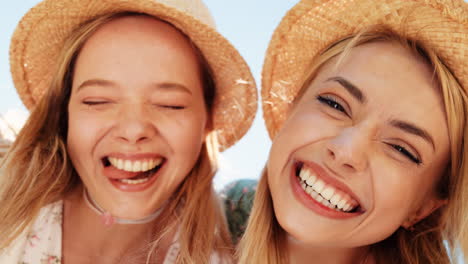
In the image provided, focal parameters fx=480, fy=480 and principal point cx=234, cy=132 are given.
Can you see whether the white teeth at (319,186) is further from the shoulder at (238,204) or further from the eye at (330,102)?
the shoulder at (238,204)

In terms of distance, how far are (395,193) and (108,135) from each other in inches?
53.4

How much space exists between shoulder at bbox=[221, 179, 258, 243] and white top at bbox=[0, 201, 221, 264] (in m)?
0.66

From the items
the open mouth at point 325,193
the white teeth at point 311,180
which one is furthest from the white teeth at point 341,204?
the white teeth at point 311,180

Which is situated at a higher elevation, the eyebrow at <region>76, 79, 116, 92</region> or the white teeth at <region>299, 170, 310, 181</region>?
the eyebrow at <region>76, 79, 116, 92</region>

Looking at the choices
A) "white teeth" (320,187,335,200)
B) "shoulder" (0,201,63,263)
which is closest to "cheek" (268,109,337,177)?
"white teeth" (320,187,335,200)

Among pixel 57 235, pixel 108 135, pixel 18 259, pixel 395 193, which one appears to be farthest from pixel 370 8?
pixel 18 259

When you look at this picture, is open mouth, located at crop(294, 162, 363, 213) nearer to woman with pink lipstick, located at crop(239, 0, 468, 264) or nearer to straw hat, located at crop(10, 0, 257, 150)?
woman with pink lipstick, located at crop(239, 0, 468, 264)

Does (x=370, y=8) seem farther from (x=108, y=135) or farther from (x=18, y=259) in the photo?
(x=18, y=259)

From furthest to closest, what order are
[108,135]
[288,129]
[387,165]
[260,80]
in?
[260,80]
[108,135]
[288,129]
[387,165]

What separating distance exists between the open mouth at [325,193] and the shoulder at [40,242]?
1342mm

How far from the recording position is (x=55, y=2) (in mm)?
2447

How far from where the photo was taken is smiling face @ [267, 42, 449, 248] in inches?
77.8

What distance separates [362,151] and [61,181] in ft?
5.44

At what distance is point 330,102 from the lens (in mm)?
2146
